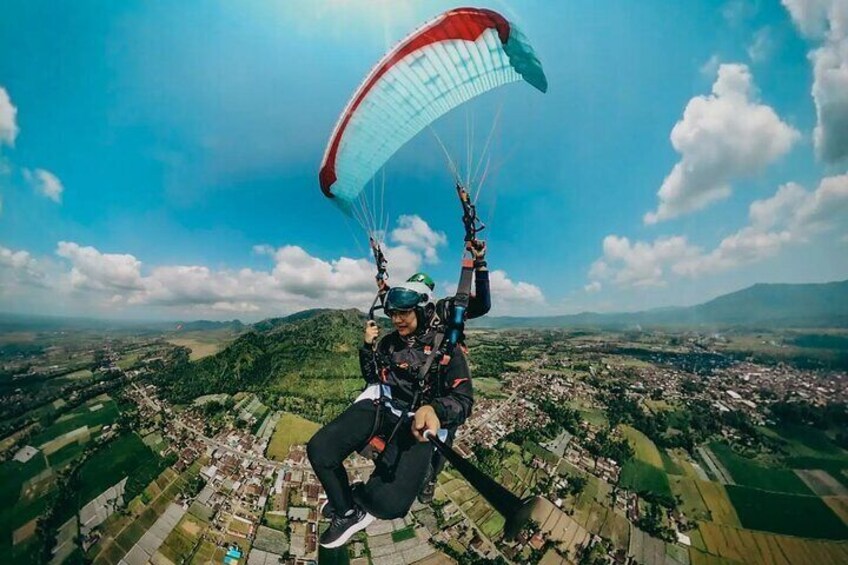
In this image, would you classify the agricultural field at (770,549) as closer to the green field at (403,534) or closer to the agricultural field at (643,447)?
the agricultural field at (643,447)

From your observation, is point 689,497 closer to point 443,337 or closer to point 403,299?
point 443,337

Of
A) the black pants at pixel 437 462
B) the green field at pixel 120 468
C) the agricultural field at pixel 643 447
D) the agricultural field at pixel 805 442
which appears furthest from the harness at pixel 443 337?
the agricultural field at pixel 805 442

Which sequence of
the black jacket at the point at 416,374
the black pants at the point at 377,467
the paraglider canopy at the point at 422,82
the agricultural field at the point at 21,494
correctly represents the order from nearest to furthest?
1. the black pants at the point at 377,467
2. the black jacket at the point at 416,374
3. the paraglider canopy at the point at 422,82
4. the agricultural field at the point at 21,494

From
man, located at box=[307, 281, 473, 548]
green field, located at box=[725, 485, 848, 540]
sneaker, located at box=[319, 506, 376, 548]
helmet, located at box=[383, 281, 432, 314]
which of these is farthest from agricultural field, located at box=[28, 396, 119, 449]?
green field, located at box=[725, 485, 848, 540]

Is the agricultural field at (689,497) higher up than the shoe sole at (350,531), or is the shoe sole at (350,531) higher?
the shoe sole at (350,531)

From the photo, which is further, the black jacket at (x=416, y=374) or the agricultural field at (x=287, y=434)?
the agricultural field at (x=287, y=434)

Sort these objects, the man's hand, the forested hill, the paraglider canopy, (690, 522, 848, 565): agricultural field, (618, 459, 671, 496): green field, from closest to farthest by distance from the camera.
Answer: the man's hand, the paraglider canopy, (690, 522, 848, 565): agricultural field, (618, 459, 671, 496): green field, the forested hill

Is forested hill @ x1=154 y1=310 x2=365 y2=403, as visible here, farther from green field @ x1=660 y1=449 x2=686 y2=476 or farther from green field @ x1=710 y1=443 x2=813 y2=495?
green field @ x1=710 y1=443 x2=813 y2=495

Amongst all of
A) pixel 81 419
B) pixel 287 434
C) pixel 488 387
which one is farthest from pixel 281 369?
pixel 488 387
